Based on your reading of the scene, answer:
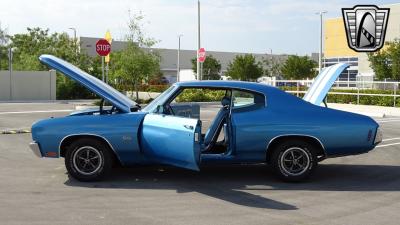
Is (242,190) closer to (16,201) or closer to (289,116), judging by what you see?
(289,116)

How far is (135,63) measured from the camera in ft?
90.2

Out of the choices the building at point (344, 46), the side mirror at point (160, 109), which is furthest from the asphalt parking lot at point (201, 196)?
the building at point (344, 46)

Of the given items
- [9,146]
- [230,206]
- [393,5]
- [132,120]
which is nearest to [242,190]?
[230,206]

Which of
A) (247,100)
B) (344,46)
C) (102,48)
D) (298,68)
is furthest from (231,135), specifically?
(344,46)

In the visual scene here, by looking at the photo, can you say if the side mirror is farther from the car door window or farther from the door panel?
the car door window

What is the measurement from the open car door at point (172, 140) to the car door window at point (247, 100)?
1.01 m

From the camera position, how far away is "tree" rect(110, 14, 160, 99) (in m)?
27.7

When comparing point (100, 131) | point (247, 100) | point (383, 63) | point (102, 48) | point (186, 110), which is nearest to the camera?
point (100, 131)

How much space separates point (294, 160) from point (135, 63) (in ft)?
68.2

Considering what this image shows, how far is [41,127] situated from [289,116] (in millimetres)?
3489

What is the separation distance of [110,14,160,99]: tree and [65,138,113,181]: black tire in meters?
20.3

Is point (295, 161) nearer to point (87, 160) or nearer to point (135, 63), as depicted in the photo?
point (87, 160)

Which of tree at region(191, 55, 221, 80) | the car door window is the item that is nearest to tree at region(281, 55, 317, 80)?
tree at region(191, 55, 221, 80)

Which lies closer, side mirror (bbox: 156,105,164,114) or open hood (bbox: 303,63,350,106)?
side mirror (bbox: 156,105,164,114)
